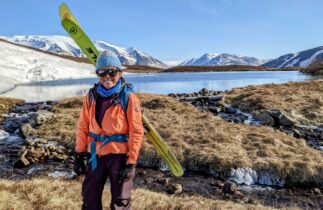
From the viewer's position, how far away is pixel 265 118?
20.7 metres

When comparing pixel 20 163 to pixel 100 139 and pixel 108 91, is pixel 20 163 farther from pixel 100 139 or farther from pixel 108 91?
pixel 108 91

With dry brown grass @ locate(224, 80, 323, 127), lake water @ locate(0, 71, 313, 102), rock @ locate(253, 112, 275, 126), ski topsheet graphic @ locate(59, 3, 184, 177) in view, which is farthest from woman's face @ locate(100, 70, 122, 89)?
lake water @ locate(0, 71, 313, 102)

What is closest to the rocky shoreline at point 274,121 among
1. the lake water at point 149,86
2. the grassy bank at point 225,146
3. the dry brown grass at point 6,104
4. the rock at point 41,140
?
the grassy bank at point 225,146

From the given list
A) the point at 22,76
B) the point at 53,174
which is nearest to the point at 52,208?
the point at 53,174

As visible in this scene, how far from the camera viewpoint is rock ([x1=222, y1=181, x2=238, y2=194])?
1086 cm

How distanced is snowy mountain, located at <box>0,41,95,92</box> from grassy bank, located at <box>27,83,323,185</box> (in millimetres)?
49648

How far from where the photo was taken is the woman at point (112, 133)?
5.26 meters

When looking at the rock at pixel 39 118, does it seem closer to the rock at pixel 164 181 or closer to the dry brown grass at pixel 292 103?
the rock at pixel 164 181

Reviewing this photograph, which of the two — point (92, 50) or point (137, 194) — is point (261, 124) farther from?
point (92, 50)

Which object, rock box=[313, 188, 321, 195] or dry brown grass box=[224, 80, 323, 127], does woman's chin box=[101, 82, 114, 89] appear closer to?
rock box=[313, 188, 321, 195]

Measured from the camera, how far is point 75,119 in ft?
66.0

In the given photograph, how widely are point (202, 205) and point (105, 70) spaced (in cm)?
448

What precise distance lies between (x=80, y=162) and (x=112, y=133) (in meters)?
1.01

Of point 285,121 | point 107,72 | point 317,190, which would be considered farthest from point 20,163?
point 285,121
